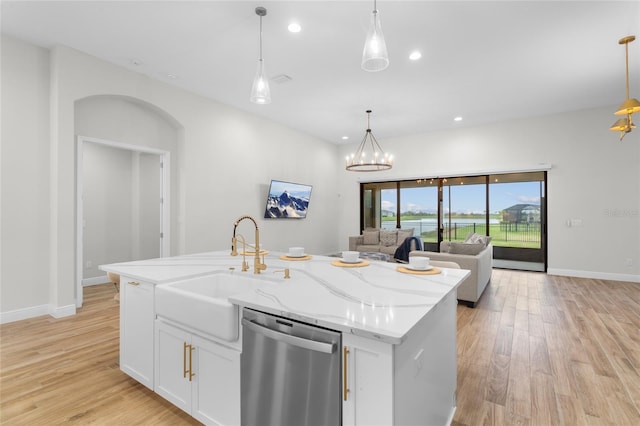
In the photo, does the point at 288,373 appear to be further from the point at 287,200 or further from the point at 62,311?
the point at 287,200

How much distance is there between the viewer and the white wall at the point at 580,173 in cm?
521

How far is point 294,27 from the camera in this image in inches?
119

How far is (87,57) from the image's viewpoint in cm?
361

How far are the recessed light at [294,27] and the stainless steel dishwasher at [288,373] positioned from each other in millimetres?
2851

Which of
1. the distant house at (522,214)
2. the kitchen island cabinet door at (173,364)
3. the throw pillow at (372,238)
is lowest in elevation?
the kitchen island cabinet door at (173,364)

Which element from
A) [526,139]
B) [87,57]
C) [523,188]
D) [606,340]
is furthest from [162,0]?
[523,188]

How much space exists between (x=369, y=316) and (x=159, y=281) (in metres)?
1.26

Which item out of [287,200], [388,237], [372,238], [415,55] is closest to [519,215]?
[388,237]

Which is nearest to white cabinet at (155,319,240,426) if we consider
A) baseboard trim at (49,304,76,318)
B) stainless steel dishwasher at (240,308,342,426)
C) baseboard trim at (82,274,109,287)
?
stainless steel dishwasher at (240,308,342,426)

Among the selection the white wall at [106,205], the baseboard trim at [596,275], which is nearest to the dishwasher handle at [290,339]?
the white wall at [106,205]

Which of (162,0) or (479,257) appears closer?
(162,0)

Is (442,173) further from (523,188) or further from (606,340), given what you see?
(606,340)

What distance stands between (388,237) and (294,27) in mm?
4994

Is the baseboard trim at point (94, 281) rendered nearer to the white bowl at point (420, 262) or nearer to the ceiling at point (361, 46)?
the ceiling at point (361, 46)
